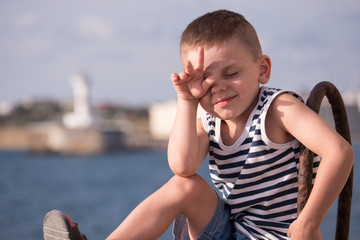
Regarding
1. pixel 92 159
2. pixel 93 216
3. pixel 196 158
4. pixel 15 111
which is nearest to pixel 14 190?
pixel 93 216

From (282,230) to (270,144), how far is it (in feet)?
0.67

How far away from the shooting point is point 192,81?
98 cm

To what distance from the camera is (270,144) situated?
99 cm

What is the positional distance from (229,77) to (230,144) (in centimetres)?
17

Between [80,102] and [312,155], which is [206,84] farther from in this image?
[80,102]

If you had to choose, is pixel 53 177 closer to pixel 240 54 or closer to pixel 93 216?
pixel 93 216

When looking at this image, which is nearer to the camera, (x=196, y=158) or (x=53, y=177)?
(x=196, y=158)

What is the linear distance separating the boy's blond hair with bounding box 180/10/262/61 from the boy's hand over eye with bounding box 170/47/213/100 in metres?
0.06

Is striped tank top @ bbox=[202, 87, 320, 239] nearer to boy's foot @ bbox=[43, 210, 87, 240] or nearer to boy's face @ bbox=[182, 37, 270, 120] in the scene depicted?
boy's face @ bbox=[182, 37, 270, 120]

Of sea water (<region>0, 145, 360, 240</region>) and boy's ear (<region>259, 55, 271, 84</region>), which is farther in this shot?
sea water (<region>0, 145, 360, 240</region>)

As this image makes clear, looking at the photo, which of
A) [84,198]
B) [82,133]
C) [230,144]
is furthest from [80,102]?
[230,144]

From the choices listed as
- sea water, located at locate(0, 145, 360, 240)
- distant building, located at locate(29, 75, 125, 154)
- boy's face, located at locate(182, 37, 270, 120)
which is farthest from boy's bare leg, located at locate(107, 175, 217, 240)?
distant building, located at locate(29, 75, 125, 154)

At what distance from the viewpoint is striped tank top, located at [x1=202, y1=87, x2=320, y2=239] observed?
3.29ft

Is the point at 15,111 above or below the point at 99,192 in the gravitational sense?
below
